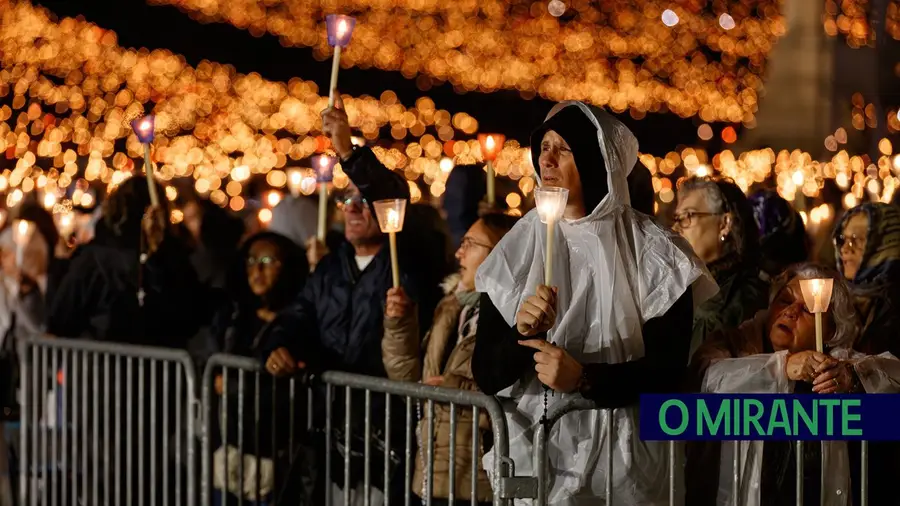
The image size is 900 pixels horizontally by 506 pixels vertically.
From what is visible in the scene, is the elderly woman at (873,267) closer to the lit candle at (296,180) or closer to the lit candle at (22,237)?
the lit candle at (22,237)

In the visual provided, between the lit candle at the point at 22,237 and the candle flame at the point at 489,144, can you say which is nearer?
the candle flame at the point at 489,144

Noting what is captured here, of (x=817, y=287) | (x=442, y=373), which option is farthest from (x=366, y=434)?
(x=817, y=287)

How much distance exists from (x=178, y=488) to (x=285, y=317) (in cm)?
108

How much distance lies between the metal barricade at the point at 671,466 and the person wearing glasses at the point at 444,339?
946mm

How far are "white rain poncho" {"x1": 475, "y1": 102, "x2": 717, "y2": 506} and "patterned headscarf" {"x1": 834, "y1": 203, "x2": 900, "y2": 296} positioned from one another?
1750mm

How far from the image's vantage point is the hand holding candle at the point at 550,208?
4453 mm

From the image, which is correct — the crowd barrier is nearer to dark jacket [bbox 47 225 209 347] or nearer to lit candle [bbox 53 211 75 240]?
dark jacket [bbox 47 225 209 347]

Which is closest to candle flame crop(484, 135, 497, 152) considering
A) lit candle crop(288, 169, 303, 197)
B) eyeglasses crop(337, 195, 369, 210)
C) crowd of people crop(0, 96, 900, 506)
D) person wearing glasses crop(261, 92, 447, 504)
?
crowd of people crop(0, 96, 900, 506)

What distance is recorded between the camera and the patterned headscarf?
6.38 m

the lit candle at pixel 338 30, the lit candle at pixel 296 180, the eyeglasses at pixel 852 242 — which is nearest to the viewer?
the lit candle at pixel 338 30

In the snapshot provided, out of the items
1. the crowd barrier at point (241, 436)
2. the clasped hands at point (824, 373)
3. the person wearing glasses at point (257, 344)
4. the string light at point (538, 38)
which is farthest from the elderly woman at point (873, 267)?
the string light at point (538, 38)

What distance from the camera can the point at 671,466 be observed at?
4.75m

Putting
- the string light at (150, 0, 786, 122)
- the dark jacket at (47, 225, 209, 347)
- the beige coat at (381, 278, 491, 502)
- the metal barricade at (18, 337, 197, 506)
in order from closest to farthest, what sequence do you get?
the beige coat at (381, 278, 491, 502) < the metal barricade at (18, 337, 197, 506) < the dark jacket at (47, 225, 209, 347) < the string light at (150, 0, 786, 122)

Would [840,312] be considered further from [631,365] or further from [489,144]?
[489,144]
